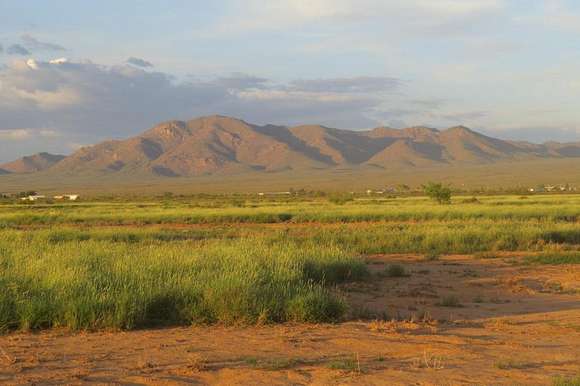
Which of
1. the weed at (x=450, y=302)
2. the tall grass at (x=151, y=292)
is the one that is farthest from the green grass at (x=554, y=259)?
the tall grass at (x=151, y=292)

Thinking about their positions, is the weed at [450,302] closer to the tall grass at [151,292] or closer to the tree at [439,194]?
the tall grass at [151,292]

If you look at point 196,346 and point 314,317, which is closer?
point 196,346

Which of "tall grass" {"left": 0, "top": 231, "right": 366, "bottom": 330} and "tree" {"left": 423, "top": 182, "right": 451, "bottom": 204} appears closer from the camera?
"tall grass" {"left": 0, "top": 231, "right": 366, "bottom": 330}

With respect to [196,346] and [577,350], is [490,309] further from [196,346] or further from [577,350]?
[196,346]

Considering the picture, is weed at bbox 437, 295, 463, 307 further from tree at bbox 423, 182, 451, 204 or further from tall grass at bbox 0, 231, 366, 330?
tree at bbox 423, 182, 451, 204

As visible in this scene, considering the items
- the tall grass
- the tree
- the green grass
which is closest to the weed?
the tall grass

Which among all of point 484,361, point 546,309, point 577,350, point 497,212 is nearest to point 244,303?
point 484,361

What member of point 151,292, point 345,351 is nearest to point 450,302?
point 345,351

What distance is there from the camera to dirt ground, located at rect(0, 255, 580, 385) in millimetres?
8703

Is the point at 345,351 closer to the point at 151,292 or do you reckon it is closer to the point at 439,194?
the point at 151,292

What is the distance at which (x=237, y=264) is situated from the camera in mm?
14719

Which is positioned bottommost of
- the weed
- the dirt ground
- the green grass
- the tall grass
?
the green grass

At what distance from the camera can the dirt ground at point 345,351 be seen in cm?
870

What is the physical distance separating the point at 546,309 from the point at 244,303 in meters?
6.15
